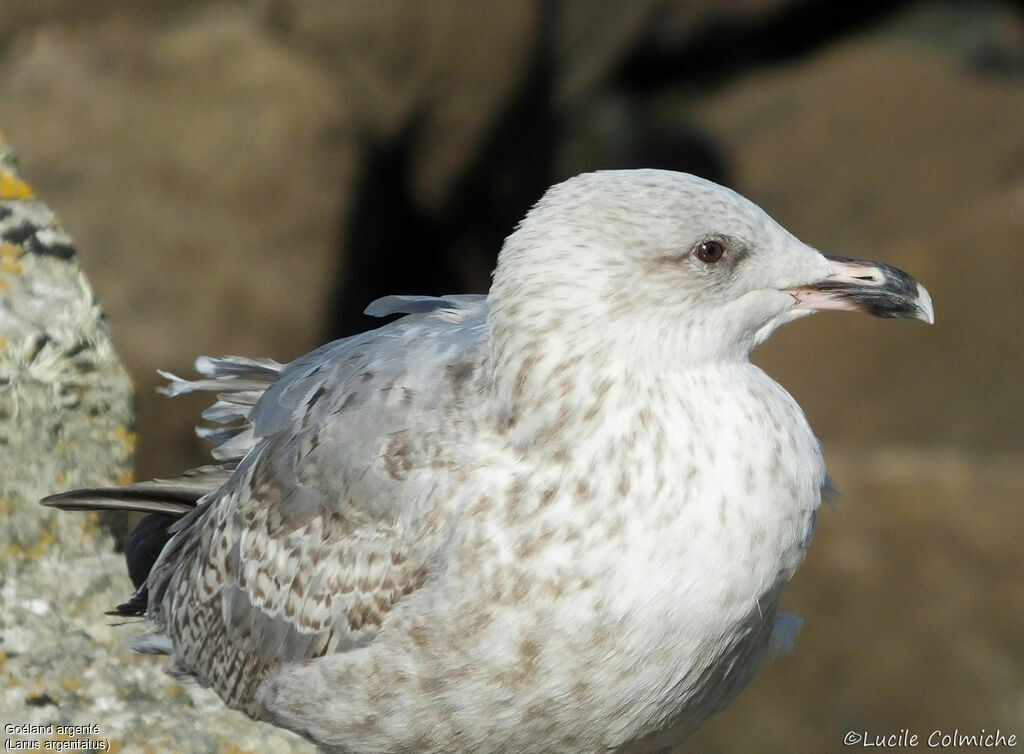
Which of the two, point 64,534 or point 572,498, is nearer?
point 572,498

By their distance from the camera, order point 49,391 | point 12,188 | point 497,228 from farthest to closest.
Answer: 1. point 497,228
2. point 12,188
3. point 49,391

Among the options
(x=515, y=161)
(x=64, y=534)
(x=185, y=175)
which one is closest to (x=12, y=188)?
(x=64, y=534)

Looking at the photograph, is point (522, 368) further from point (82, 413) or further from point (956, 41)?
point (956, 41)

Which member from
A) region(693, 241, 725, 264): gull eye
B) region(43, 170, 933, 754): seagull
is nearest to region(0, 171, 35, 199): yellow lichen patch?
region(43, 170, 933, 754): seagull

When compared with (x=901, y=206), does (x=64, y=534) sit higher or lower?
lower

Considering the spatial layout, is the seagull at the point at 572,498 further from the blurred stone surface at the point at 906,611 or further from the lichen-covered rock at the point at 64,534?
the blurred stone surface at the point at 906,611

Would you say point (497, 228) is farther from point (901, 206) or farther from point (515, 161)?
point (901, 206)

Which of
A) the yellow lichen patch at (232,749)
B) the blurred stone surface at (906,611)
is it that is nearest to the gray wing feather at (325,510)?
the yellow lichen patch at (232,749)
